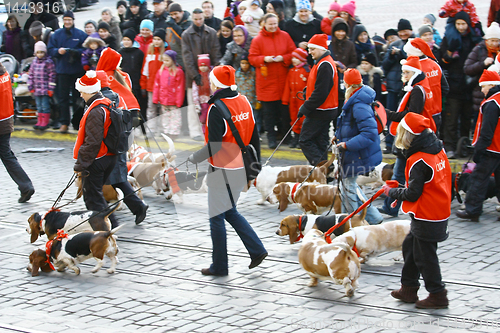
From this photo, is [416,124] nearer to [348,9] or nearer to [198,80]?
[348,9]

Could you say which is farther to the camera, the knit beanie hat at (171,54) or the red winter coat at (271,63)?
the knit beanie hat at (171,54)

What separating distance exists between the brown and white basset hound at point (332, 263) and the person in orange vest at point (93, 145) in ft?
8.94

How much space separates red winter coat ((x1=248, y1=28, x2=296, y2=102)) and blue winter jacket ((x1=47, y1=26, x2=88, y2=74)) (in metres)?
3.82

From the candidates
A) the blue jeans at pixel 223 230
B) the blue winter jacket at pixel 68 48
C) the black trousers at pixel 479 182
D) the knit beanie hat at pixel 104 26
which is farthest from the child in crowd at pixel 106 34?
the black trousers at pixel 479 182

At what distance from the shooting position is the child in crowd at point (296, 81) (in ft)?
35.3

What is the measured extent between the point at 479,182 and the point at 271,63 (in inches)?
176

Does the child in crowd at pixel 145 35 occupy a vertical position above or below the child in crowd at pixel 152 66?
above

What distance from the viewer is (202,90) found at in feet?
38.7

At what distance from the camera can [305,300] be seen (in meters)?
5.69

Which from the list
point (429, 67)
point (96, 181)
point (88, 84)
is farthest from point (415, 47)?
point (96, 181)

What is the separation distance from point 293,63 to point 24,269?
600 centimetres

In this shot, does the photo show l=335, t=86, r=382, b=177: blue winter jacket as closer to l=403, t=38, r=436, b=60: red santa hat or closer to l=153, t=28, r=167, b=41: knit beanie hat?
l=403, t=38, r=436, b=60: red santa hat

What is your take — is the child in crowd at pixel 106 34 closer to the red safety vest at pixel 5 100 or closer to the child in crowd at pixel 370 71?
the red safety vest at pixel 5 100

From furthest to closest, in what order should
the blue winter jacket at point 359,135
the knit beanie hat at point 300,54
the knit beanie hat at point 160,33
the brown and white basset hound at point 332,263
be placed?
the knit beanie hat at point 160,33 < the knit beanie hat at point 300,54 < the blue winter jacket at point 359,135 < the brown and white basset hound at point 332,263
